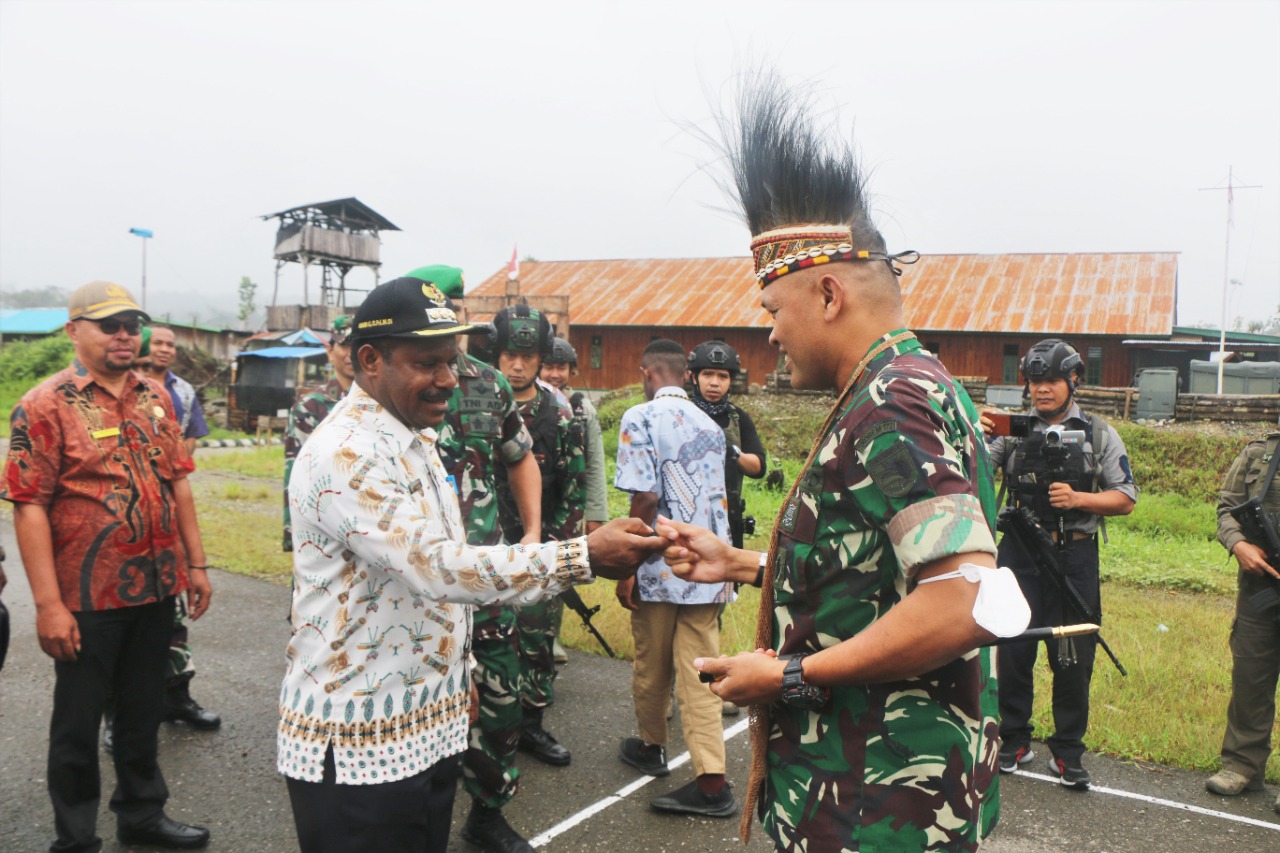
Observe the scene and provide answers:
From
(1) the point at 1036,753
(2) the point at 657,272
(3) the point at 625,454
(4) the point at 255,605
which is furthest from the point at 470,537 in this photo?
(2) the point at 657,272

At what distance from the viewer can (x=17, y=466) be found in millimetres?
3402

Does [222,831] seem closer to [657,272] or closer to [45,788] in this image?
[45,788]

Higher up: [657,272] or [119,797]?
[657,272]

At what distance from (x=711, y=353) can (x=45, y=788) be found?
4350 millimetres

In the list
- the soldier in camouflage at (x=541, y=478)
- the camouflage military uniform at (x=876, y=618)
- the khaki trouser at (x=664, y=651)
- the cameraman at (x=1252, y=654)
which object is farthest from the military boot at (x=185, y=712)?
the cameraman at (x=1252, y=654)

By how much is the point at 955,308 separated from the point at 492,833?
2582 cm

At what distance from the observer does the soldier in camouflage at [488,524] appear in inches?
143

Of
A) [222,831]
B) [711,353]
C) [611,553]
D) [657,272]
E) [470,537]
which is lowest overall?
[222,831]

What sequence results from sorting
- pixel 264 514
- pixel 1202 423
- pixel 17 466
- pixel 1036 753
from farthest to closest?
pixel 1202 423
pixel 264 514
pixel 1036 753
pixel 17 466

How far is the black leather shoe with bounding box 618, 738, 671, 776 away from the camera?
4.47 metres

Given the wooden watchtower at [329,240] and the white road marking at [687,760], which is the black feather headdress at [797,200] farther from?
the wooden watchtower at [329,240]

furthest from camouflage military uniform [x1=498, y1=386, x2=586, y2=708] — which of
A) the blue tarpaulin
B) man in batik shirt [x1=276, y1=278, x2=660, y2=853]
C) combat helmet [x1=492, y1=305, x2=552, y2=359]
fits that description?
the blue tarpaulin

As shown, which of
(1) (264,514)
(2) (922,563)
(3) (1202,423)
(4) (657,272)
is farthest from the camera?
(4) (657,272)

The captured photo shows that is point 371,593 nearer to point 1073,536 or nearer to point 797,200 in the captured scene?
point 797,200
